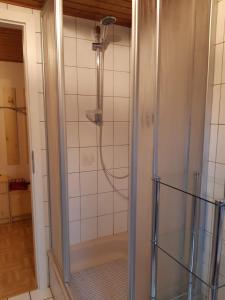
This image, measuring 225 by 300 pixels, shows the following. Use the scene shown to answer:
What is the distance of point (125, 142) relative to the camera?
217cm

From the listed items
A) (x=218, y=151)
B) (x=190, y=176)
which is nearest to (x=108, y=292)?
(x=190, y=176)

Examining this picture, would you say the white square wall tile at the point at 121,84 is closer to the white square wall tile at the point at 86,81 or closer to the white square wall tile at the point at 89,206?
the white square wall tile at the point at 86,81

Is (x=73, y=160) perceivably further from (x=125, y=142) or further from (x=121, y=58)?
(x=121, y=58)

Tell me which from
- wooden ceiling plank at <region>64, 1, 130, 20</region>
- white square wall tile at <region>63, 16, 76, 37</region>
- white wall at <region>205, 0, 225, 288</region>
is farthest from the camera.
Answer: white square wall tile at <region>63, 16, 76, 37</region>

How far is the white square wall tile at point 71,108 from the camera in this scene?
1858 millimetres

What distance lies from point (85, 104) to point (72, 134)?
11.0 inches

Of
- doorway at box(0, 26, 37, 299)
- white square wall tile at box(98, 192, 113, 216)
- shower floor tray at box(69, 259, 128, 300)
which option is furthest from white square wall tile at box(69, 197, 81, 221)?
doorway at box(0, 26, 37, 299)

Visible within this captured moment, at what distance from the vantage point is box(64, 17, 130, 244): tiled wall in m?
1.85

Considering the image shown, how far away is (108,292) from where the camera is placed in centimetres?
167

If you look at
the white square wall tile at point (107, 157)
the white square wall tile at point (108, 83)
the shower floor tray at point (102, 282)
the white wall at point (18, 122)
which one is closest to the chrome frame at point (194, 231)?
the shower floor tray at point (102, 282)

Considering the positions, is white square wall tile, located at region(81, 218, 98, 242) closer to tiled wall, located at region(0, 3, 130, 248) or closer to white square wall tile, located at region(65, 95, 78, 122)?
tiled wall, located at region(0, 3, 130, 248)

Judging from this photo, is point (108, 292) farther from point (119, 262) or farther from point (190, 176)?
point (190, 176)

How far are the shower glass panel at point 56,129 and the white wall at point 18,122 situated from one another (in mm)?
1625

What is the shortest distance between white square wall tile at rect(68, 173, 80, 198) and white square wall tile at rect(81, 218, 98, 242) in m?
0.28
